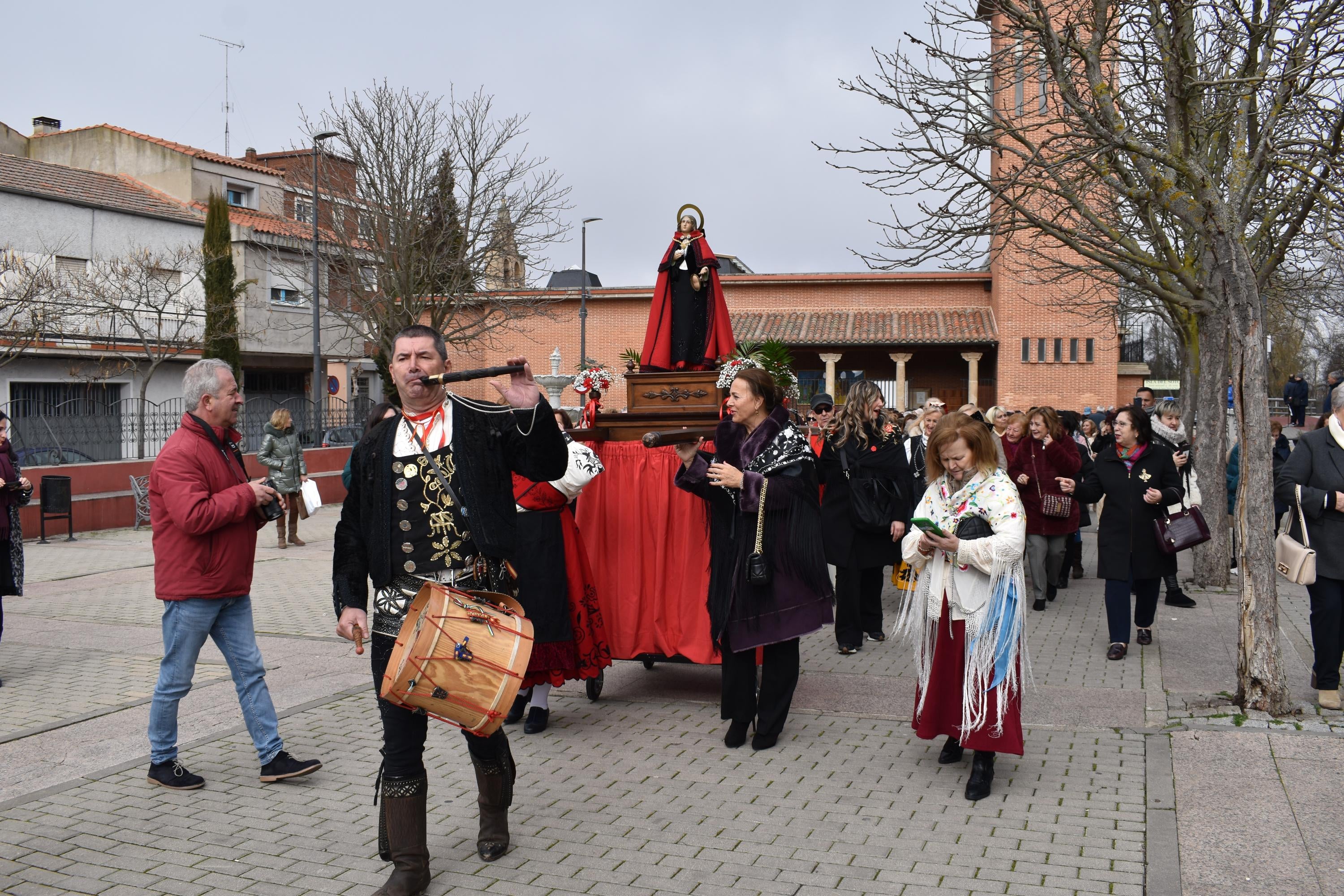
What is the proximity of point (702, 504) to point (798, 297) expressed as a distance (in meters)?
38.0

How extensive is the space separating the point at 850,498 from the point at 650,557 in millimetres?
2658

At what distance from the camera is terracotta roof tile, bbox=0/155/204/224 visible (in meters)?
33.8

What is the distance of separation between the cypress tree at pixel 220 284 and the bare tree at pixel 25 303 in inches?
201

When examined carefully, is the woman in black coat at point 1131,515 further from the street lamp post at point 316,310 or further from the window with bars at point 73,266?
the window with bars at point 73,266

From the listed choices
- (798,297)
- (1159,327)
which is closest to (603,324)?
(798,297)

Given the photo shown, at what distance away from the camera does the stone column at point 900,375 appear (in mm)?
40875

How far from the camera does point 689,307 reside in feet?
25.6

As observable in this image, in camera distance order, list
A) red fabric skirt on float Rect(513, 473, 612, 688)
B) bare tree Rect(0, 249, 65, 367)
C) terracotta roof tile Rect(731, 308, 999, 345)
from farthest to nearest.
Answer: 1. terracotta roof tile Rect(731, 308, 999, 345)
2. bare tree Rect(0, 249, 65, 367)
3. red fabric skirt on float Rect(513, 473, 612, 688)

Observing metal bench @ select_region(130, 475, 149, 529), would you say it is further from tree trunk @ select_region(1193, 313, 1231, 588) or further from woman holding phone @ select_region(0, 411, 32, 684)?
tree trunk @ select_region(1193, 313, 1231, 588)

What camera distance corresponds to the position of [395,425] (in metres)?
4.23

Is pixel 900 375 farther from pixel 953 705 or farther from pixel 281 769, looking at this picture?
pixel 281 769

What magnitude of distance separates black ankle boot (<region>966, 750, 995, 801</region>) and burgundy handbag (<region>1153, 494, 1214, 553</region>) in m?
3.55

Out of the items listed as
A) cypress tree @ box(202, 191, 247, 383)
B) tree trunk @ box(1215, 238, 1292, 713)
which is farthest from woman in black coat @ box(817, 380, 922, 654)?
cypress tree @ box(202, 191, 247, 383)

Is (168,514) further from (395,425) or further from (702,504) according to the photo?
(702,504)
